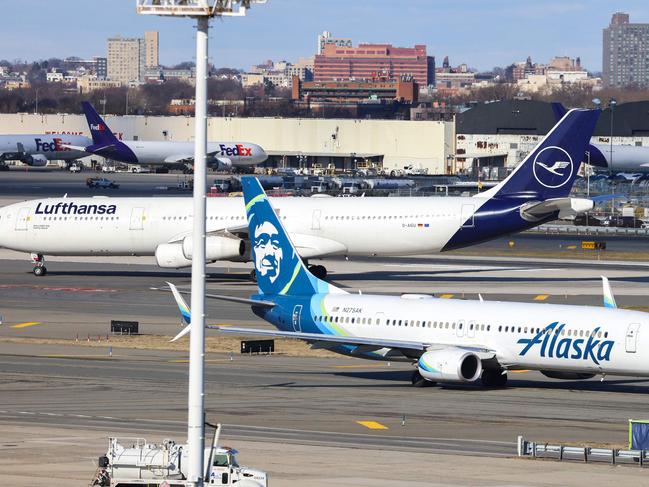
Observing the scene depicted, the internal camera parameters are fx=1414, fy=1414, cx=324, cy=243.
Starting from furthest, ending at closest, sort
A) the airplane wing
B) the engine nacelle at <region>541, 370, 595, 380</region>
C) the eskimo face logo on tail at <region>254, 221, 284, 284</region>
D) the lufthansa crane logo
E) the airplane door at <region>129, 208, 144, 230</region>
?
the airplane door at <region>129, 208, 144, 230</region>, the lufthansa crane logo, the airplane wing, the eskimo face logo on tail at <region>254, 221, 284, 284</region>, the engine nacelle at <region>541, 370, 595, 380</region>

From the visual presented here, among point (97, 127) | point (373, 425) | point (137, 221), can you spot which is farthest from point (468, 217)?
point (97, 127)

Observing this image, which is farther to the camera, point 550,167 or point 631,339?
point 550,167

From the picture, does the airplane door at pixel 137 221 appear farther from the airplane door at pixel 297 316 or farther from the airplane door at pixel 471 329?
the airplane door at pixel 471 329

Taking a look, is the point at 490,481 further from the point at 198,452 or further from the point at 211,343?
the point at 211,343

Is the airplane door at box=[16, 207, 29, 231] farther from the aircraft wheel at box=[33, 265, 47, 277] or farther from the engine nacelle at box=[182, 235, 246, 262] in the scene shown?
the engine nacelle at box=[182, 235, 246, 262]

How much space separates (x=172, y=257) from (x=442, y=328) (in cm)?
3522

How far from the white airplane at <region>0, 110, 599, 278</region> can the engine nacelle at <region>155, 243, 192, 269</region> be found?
59mm

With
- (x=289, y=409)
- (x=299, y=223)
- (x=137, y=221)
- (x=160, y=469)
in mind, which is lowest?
(x=289, y=409)

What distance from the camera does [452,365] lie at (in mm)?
48938

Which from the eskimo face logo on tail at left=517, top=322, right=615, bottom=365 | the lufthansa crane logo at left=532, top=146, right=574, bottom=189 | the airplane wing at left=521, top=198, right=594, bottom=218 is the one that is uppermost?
the lufthansa crane logo at left=532, top=146, right=574, bottom=189

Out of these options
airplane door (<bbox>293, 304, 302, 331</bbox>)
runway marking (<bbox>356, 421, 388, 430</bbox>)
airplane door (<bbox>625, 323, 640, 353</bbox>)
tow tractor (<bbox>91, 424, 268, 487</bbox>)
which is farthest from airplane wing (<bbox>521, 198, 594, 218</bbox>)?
tow tractor (<bbox>91, 424, 268, 487</bbox>)

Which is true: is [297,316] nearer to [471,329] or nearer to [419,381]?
[419,381]

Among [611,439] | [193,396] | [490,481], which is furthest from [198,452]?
[611,439]

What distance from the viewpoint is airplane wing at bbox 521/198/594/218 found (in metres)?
80.7
